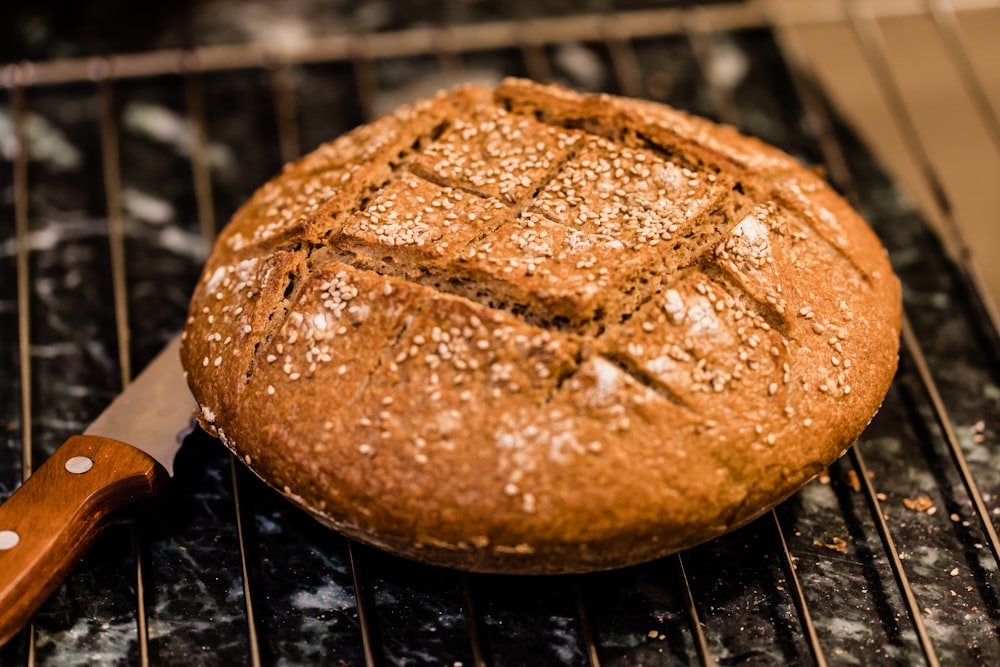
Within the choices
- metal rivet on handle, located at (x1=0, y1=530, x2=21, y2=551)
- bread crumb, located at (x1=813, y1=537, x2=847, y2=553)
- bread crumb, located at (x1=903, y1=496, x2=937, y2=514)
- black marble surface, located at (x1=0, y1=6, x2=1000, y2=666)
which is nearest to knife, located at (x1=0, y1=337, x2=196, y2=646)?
metal rivet on handle, located at (x1=0, y1=530, x2=21, y2=551)

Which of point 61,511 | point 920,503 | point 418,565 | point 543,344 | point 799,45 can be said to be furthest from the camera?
point 799,45

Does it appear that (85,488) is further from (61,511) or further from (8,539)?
(8,539)

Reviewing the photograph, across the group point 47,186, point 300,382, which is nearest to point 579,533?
point 300,382

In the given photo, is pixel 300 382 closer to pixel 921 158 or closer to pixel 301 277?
pixel 301 277

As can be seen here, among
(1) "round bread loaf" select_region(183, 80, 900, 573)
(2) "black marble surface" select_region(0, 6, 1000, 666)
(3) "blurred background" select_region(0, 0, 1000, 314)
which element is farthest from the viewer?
(3) "blurred background" select_region(0, 0, 1000, 314)

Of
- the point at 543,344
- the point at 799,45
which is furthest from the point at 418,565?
the point at 799,45

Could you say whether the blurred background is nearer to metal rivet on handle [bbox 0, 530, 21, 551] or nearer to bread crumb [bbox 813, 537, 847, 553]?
bread crumb [bbox 813, 537, 847, 553]
